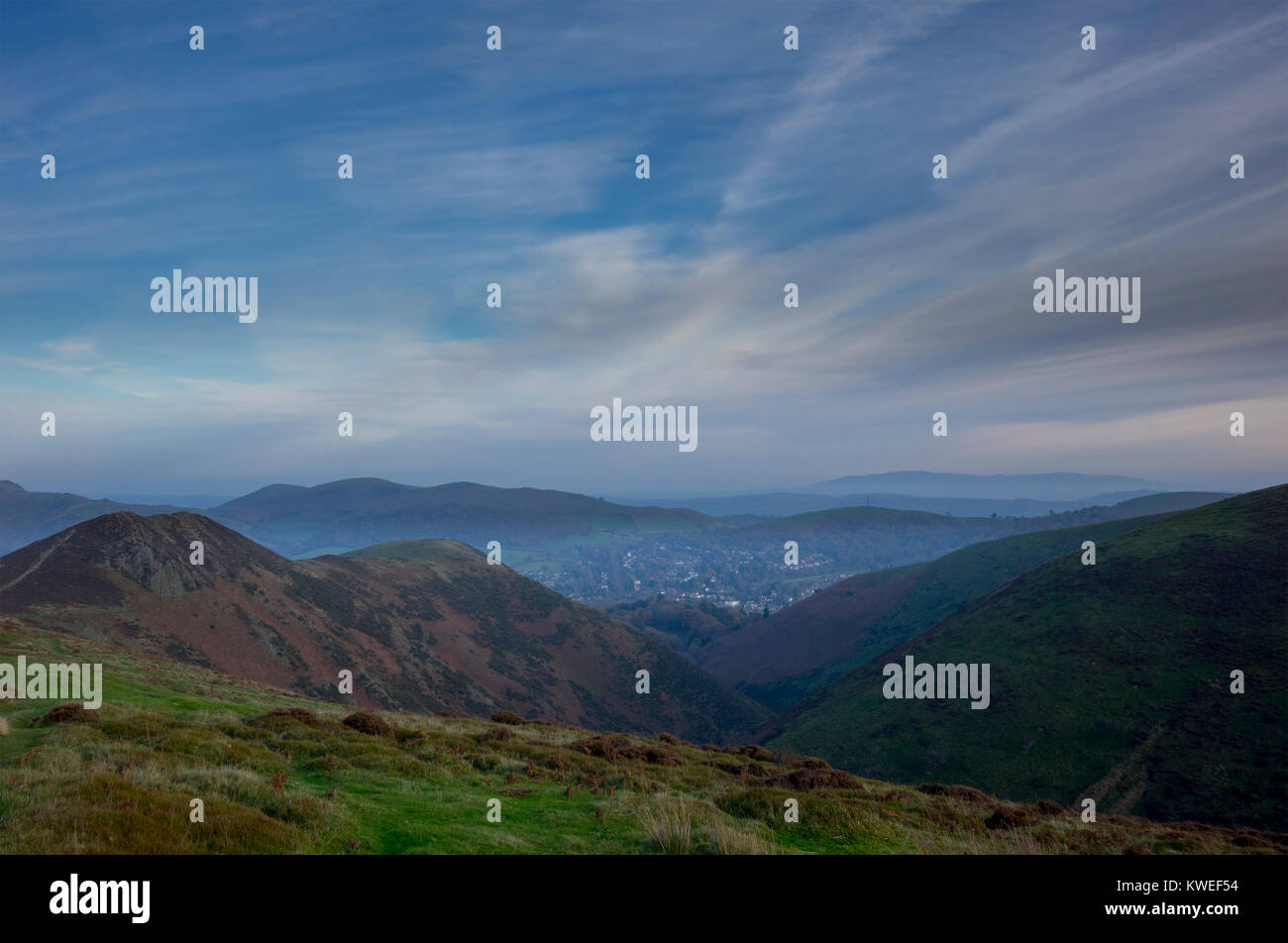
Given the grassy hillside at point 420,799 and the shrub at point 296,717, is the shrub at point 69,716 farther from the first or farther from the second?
the shrub at point 296,717

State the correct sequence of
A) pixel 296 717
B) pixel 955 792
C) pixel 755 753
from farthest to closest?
pixel 755 753 < pixel 955 792 < pixel 296 717

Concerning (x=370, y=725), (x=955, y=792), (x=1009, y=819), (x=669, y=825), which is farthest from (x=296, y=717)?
(x=955, y=792)

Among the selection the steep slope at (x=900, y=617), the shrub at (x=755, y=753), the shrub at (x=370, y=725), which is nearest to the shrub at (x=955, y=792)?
the shrub at (x=755, y=753)

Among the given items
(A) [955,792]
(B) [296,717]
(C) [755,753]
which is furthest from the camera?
(C) [755,753]

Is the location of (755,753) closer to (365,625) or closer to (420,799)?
(420,799)
